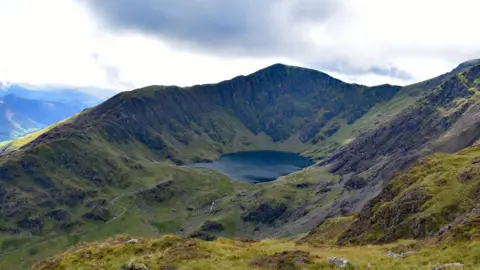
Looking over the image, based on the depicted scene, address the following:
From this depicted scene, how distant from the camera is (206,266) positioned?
4362 cm

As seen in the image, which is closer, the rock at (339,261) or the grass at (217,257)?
the grass at (217,257)

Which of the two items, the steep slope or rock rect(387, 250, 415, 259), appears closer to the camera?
rock rect(387, 250, 415, 259)

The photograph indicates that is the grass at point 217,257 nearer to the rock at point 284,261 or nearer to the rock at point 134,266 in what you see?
the rock at point 284,261

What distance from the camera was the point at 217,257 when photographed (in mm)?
46781

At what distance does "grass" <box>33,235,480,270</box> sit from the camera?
1600 inches

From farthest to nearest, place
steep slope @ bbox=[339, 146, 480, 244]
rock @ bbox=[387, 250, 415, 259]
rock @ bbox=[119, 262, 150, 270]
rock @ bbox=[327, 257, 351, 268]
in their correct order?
1. steep slope @ bbox=[339, 146, 480, 244]
2. rock @ bbox=[387, 250, 415, 259]
3. rock @ bbox=[119, 262, 150, 270]
4. rock @ bbox=[327, 257, 351, 268]

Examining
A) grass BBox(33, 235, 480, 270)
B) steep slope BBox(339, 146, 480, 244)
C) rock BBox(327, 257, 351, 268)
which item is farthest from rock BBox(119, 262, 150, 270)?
steep slope BBox(339, 146, 480, 244)

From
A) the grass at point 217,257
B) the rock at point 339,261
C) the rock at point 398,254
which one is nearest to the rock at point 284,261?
A: the grass at point 217,257

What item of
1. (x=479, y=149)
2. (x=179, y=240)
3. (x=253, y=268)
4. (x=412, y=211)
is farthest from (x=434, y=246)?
(x=479, y=149)

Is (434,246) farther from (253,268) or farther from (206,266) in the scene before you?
(206,266)

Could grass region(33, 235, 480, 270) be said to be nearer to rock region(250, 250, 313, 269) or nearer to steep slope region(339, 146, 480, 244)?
rock region(250, 250, 313, 269)

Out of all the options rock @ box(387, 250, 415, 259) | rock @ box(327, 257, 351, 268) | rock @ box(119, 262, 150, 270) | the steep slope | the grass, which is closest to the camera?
the grass

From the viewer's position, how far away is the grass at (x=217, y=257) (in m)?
40.6

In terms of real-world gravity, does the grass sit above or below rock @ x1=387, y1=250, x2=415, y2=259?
above
